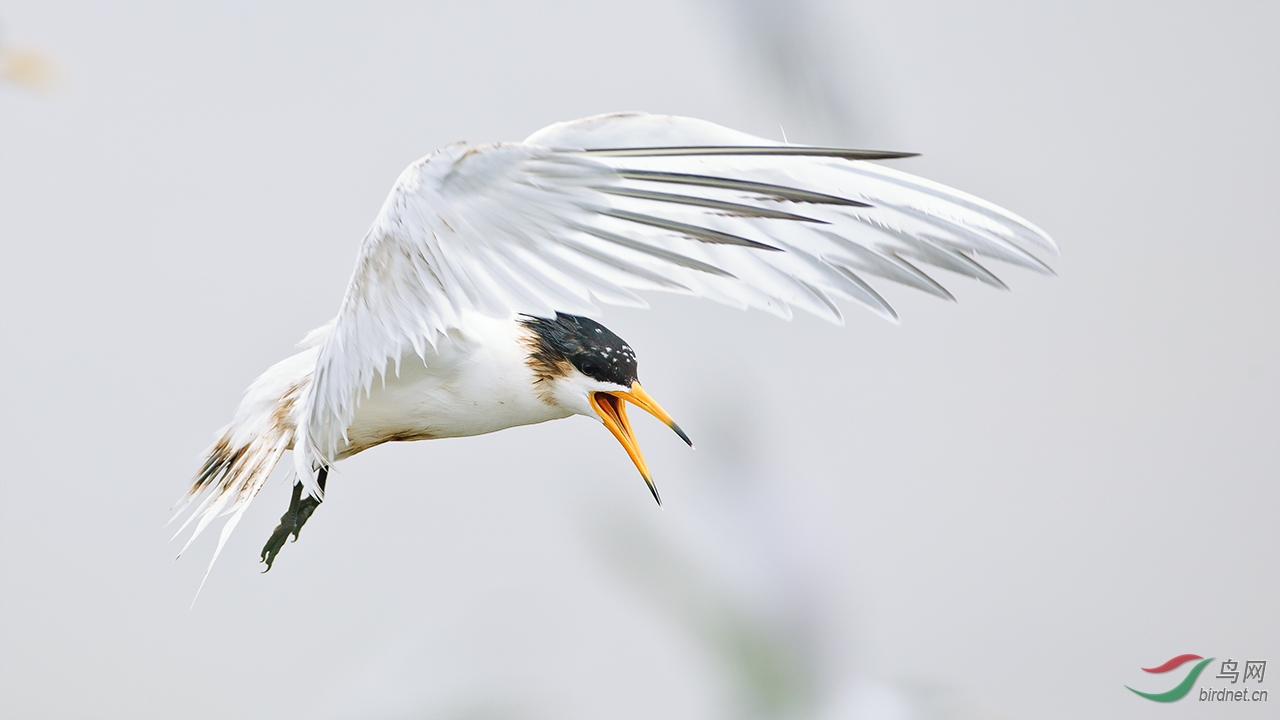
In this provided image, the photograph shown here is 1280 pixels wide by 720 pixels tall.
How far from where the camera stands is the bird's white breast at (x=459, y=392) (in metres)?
0.69

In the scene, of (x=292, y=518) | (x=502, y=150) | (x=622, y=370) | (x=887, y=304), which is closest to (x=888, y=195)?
(x=887, y=304)

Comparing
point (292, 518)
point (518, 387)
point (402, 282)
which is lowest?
point (292, 518)

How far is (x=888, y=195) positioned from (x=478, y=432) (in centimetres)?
39

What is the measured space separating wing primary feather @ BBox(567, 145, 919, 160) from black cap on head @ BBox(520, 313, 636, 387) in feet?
0.92

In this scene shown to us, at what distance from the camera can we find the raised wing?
1.45 feet

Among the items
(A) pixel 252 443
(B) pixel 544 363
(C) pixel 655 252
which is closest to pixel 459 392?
(B) pixel 544 363

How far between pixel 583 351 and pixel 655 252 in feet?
0.93

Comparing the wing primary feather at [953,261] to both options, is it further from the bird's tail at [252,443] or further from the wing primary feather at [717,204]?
the bird's tail at [252,443]

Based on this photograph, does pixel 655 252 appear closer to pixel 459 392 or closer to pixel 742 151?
pixel 742 151

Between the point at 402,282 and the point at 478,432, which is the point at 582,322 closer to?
the point at 478,432

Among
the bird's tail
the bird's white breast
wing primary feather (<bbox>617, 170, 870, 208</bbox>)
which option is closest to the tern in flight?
wing primary feather (<bbox>617, 170, 870, 208</bbox>)

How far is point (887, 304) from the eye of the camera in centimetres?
46

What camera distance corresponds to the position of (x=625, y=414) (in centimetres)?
76

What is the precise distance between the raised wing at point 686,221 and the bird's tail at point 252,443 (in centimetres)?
34
